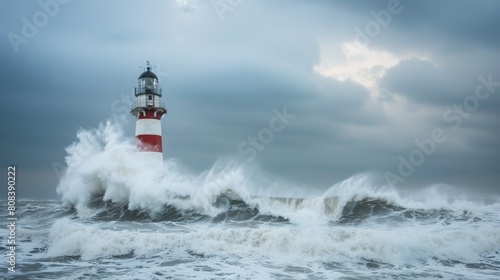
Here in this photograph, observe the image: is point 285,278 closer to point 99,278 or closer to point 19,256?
point 99,278

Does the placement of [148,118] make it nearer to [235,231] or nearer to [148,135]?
[148,135]

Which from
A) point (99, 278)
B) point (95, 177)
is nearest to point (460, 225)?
point (99, 278)

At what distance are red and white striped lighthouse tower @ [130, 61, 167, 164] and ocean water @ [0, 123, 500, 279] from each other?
85 cm

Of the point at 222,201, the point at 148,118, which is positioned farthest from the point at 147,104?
the point at 222,201

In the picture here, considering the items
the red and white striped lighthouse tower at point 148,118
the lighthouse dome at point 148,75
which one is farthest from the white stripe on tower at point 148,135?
the lighthouse dome at point 148,75

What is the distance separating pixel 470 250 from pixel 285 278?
17.0ft

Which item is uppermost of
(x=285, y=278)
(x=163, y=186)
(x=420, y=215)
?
(x=163, y=186)

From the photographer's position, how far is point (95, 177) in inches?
701

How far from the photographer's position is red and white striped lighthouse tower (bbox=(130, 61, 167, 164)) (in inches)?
686

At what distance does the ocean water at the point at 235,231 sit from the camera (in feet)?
27.1

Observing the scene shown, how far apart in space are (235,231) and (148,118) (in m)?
9.29

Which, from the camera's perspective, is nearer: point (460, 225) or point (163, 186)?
point (460, 225)

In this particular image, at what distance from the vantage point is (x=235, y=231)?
10.2m

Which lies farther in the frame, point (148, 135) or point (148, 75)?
point (148, 75)
